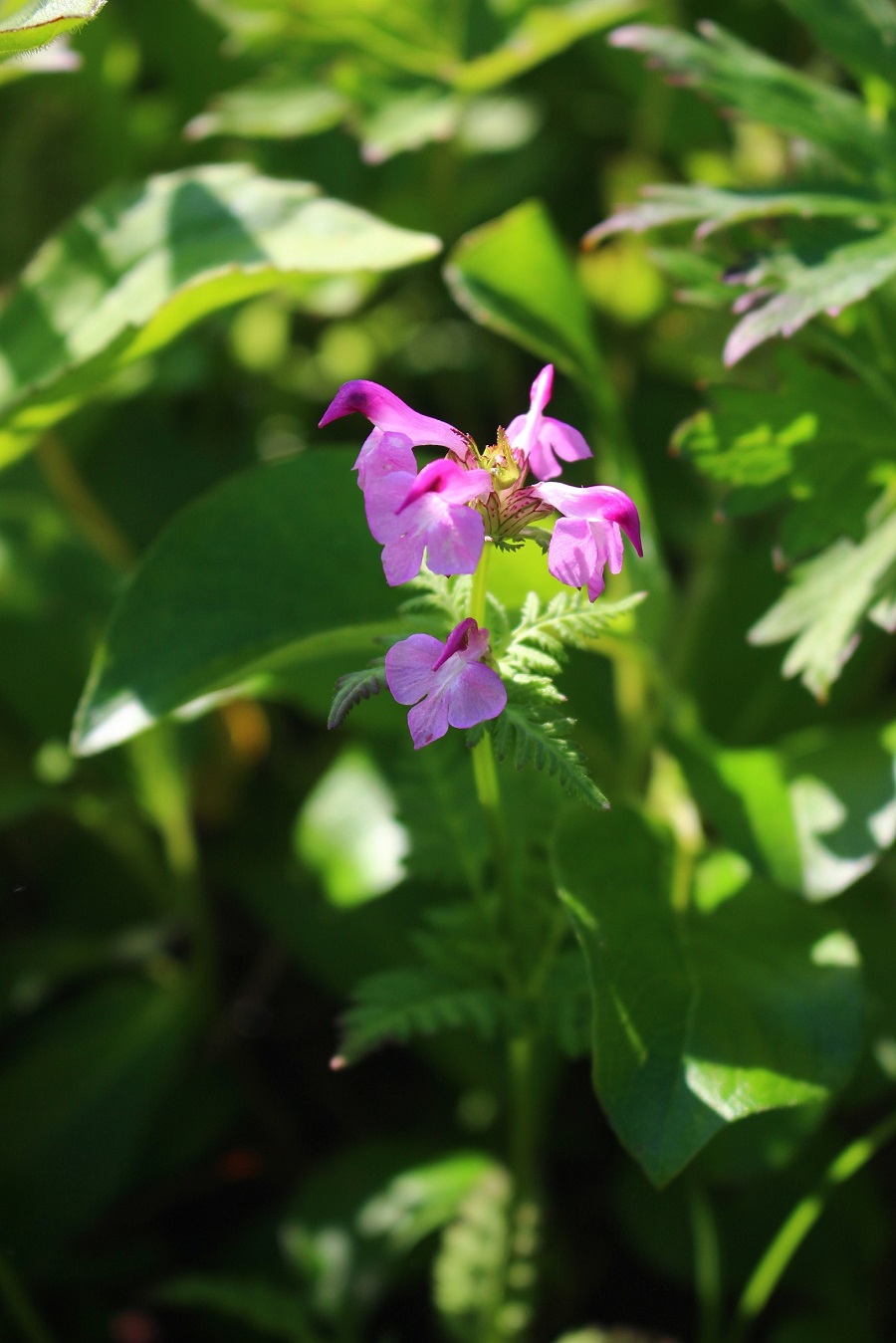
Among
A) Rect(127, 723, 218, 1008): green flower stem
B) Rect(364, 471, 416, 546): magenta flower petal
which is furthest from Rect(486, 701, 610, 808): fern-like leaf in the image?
Rect(127, 723, 218, 1008): green flower stem

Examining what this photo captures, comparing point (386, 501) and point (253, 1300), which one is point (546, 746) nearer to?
point (386, 501)

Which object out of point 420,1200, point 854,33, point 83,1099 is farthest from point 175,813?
point 854,33

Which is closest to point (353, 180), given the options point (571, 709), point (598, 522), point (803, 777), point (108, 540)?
point (108, 540)

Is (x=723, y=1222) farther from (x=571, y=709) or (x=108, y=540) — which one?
(x=108, y=540)

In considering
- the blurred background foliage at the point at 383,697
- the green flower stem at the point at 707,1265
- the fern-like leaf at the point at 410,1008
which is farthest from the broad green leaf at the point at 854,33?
the green flower stem at the point at 707,1265

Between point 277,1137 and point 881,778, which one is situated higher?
point 881,778

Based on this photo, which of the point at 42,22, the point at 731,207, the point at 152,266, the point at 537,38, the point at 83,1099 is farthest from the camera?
the point at 537,38
